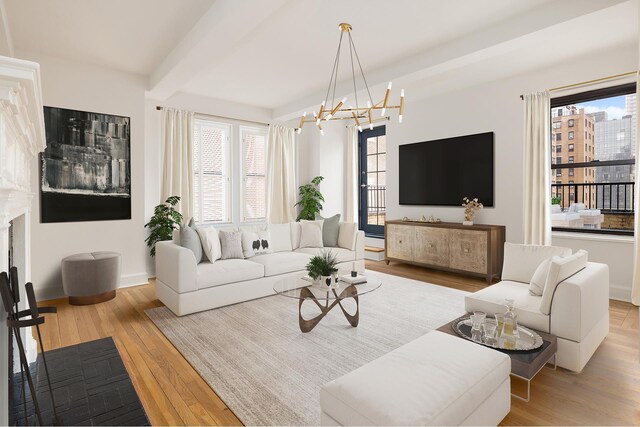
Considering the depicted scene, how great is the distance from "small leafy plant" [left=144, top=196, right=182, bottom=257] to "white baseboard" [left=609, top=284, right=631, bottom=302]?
5.80 metres

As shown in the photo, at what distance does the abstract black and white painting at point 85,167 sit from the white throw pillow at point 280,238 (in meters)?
2.00

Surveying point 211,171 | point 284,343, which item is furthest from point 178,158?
point 284,343

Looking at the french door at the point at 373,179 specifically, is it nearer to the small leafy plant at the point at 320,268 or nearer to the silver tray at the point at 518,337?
the small leafy plant at the point at 320,268

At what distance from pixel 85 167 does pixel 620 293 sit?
22.2 feet

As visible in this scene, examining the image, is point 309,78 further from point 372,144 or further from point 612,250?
point 612,250

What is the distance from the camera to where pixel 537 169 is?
456cm

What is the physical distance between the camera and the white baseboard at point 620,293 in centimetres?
396

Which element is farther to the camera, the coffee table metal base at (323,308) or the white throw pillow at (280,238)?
the white throw pillow at (280,238)

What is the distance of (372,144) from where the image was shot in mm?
7246

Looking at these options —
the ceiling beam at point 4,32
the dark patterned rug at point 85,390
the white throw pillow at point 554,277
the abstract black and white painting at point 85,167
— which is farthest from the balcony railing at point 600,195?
the ceiling beam at point 4,32

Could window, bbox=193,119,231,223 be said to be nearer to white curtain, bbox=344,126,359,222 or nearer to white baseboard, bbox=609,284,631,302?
white curtain, bbox=344,126,359,222

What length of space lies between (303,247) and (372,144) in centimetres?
322

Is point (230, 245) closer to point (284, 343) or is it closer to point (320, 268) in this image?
point (320, 268)

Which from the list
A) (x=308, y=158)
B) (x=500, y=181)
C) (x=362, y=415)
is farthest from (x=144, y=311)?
(x=500, y=181)
